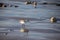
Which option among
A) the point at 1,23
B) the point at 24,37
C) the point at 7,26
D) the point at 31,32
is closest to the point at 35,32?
the point at 31,32

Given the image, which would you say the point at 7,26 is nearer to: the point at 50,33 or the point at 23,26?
the point at 23,26

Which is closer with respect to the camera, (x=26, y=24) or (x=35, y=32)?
(x=35, y=32)

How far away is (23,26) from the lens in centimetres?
1123

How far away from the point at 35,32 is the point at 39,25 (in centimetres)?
153

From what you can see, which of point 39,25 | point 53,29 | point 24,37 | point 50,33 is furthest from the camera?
point 39,25

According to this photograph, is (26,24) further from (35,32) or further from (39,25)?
(35,32)

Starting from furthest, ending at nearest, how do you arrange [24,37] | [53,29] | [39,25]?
[39,25]
[53,29]
[24,37]

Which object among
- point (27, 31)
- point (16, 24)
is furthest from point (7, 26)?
point (27, 31)

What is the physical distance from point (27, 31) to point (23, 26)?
95 centimetres

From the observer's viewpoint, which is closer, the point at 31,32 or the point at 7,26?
the point at 31,32

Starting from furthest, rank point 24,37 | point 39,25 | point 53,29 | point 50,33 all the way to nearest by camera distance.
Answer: point 39,25, point 53,29, point 50,33, point 24,37

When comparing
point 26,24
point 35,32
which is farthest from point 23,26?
point 35,32

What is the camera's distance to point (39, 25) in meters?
11.6

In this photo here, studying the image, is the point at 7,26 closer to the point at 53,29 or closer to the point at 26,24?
the point at 26,24
